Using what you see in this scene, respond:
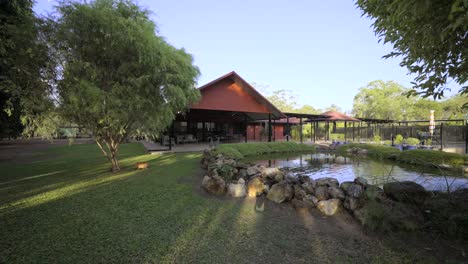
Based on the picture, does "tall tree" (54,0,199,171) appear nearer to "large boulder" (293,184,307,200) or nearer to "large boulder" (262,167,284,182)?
"large boulder" (262,167,284,182)

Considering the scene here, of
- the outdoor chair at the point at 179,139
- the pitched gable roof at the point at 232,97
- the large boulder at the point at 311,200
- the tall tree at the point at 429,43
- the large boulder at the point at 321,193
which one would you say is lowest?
the large boulder at the point at 311,200

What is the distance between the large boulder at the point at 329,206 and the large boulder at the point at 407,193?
88cm

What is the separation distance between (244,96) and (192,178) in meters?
8.34

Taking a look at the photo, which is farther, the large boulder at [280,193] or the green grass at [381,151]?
the green grass at [381,151]

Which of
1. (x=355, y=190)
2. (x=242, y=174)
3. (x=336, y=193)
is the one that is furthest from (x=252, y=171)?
(x=355, y=190)

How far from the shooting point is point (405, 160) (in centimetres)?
849

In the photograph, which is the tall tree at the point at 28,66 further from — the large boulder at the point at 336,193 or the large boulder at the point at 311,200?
the large boulder at the point at 336,193

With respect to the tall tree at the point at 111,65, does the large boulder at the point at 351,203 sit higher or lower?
lower

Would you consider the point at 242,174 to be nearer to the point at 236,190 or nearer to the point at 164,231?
the point at 236,190

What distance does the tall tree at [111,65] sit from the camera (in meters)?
5.11

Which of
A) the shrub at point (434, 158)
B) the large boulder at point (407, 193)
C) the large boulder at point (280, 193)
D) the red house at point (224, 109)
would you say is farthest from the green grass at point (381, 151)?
the large boulder at point (280, 193)

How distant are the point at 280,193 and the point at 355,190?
1.25 metres

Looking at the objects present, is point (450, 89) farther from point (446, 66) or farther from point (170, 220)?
point (170, 220)

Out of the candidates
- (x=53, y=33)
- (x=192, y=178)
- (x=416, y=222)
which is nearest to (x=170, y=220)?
(x=192, y=178)
